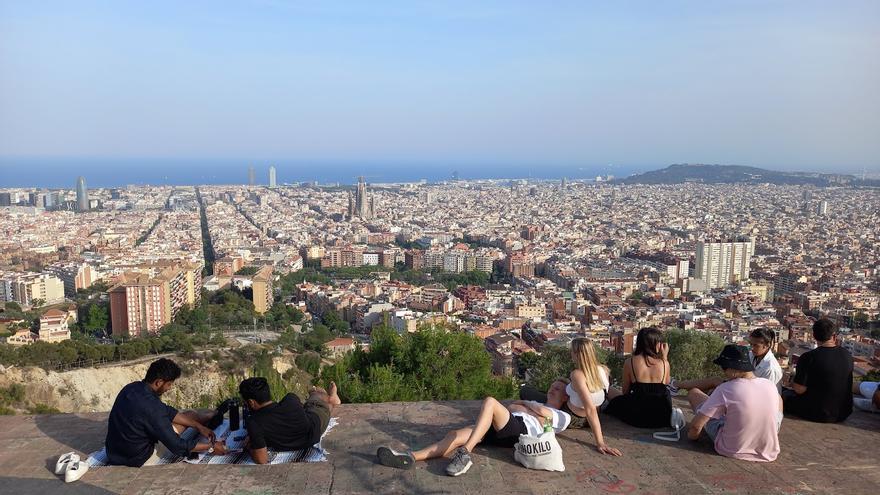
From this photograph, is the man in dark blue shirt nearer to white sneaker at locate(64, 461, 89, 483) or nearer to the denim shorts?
white sneaker at locate(64, 461, 89, 483)

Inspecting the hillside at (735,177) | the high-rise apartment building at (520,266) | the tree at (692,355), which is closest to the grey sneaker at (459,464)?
the tree at (692,355)

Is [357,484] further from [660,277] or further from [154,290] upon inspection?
[660,277]

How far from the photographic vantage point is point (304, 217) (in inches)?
2368

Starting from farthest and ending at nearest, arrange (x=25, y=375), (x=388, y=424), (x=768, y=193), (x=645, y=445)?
1. (x=768, y=193)
2. (x=25, y=375)
3. (x=388, y=424)
4. (x=645, y=445)

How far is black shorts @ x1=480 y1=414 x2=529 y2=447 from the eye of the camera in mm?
2963

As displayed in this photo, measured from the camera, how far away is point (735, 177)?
9388cm

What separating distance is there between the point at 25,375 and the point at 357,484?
11024 millimetres

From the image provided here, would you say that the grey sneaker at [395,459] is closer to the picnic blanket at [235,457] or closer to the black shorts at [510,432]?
the picnic blanket at [235,457]

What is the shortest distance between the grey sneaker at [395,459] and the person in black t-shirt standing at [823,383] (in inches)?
74.6

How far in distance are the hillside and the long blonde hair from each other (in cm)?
8674

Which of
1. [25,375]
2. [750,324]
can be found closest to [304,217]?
[750,324]

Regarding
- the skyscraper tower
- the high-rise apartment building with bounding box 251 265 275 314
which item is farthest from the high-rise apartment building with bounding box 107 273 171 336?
the skyscraper tower

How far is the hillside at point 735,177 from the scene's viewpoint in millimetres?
82994

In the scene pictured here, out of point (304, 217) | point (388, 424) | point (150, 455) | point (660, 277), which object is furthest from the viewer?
point (304, 217)
